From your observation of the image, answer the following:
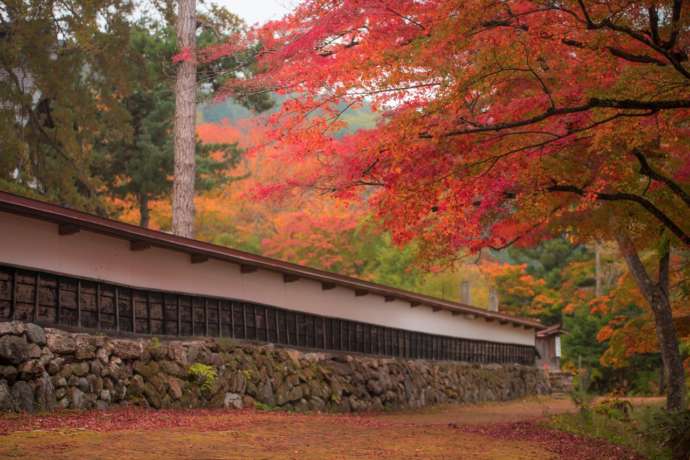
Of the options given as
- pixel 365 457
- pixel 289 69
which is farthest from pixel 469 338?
pixel 365 457

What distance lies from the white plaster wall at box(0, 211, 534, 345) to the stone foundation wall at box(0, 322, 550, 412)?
1.13 meters

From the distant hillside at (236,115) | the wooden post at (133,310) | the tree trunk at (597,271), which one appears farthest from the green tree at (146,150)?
the distant hillside at (236,115)

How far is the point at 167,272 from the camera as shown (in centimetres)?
1578

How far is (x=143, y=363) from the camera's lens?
1421 cm

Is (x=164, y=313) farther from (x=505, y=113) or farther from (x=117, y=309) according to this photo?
(x=505, y=113)

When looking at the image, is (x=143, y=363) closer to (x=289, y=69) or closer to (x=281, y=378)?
(x=281, y=378)

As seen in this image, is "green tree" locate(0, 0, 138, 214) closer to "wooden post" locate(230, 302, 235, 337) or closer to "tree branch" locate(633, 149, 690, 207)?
"wooden post" locate(230, 302, 235, 337)

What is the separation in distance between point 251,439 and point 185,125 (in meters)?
13.7

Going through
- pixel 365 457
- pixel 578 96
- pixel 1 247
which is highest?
pixel 578 96

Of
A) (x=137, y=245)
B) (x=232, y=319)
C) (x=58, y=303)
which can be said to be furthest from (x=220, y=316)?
(x=58, y=303)

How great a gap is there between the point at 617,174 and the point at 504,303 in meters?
33.9

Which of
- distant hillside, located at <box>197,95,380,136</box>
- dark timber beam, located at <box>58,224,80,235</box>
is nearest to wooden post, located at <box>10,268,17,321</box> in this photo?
dark timber beam, located at <box>58,224,80,235</box>

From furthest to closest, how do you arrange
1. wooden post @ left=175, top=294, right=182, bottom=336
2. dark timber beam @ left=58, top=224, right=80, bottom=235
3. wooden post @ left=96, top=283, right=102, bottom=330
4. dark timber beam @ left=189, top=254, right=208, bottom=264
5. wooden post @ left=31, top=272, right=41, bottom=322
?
1. dark timber beam @ left=189, top=254, right=208, bottom=264
2. wooden post @ left=175, top=294, right=182, bottom=336
3. wooden post @ left=96, top=283, right=102, bottom=330
4. dark timber beam @ left=58, top=224, right=80, bottom=235
5. wooden post @ left=31, top=272, right=41, bottom=322

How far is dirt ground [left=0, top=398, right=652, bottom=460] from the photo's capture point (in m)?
9.17
